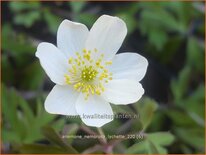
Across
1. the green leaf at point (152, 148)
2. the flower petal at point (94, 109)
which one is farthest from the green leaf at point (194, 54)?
the flower petal at point (94, 109)

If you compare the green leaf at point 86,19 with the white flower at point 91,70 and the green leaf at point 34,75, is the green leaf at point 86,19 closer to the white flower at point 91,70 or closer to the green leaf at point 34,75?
the green leaf at point 34,75

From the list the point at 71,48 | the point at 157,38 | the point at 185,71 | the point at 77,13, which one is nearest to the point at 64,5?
the point at 77,13

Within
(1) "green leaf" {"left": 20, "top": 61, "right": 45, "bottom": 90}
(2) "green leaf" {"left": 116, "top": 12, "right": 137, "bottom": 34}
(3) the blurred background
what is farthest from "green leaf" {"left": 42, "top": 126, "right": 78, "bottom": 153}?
(2) "green leaf" {"left": 116, "top": 12, "right": 137, "bottom": 34}

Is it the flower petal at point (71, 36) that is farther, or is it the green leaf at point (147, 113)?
the green leaf at point (147, 113)

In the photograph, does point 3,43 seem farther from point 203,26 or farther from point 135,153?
point 203,26

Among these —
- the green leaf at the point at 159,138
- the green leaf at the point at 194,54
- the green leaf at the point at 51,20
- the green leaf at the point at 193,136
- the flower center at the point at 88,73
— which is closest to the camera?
the flower center at the point at 88,73
